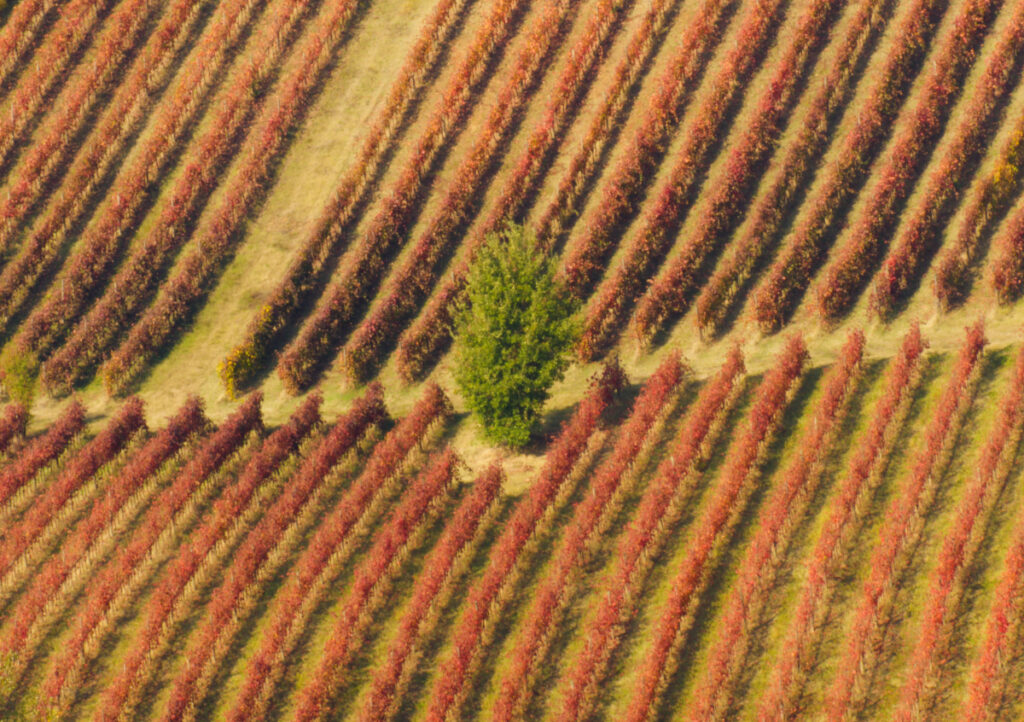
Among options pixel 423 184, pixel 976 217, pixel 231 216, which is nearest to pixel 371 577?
pixel 423 184

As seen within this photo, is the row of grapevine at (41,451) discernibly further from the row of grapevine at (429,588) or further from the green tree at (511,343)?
the row of grapevine at (429,588)

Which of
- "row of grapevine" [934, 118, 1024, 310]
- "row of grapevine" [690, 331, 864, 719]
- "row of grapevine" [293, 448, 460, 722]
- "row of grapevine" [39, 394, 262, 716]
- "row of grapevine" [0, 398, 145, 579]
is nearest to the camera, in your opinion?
"row of grapevine" [690, 331, 864, 719]

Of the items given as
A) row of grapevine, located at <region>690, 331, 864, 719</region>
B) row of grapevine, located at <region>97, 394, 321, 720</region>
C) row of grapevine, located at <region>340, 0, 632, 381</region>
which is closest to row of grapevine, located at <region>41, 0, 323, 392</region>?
row of grapevine, located at <region>340, 0, 632, 381</region>

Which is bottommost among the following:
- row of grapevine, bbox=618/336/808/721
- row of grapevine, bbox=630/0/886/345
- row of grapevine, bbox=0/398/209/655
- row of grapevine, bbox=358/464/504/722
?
row of grapevine, bbox=0/398/209/655

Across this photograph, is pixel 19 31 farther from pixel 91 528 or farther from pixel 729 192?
pixel 729 192

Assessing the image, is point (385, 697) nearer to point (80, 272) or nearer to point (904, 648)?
point (904, 648)

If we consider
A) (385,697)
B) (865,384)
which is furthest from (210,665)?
(865,384)

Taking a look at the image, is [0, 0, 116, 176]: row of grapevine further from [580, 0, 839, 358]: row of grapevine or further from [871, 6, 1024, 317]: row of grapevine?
[871, 6, 1024, 317]: row of grapevine

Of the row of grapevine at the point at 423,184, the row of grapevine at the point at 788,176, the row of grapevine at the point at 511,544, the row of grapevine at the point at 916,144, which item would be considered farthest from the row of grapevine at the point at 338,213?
the row of grapevine at the point at 916,144
